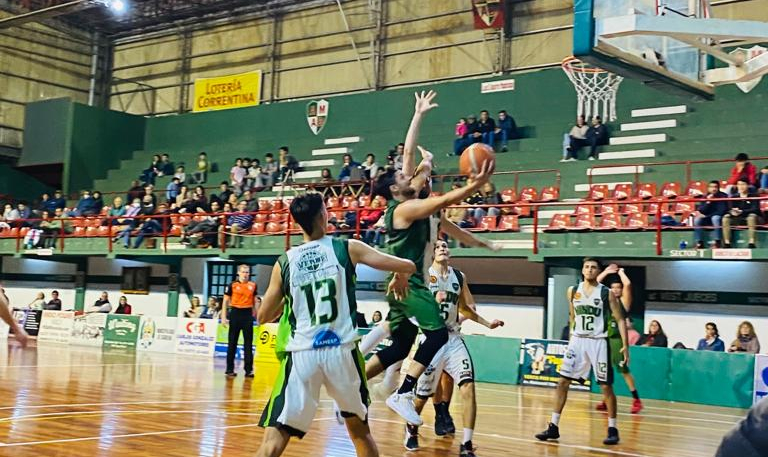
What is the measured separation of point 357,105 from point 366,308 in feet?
26.7

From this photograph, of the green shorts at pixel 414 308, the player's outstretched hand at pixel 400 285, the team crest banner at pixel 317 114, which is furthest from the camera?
the team crest banner at pixel 317 114

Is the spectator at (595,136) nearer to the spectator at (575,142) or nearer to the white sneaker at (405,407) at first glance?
the spectator at (575,142)

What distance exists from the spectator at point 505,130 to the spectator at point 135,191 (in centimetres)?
1190

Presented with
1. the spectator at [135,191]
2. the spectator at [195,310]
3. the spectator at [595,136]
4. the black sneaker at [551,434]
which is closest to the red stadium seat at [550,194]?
the spectator at [595,136]

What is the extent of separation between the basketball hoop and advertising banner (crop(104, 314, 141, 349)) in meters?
11.6

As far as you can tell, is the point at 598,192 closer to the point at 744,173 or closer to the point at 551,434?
the point at 744,173

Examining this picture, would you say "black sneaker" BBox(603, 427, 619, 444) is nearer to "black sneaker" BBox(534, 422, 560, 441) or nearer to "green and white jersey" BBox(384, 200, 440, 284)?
"black sneaker" BBox(534, 422, 560, 441)

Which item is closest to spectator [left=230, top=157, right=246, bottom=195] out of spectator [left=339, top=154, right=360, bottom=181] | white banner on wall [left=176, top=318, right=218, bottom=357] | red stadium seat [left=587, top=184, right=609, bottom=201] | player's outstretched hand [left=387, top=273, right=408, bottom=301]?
spectator [left=339, top=154, right=360, bottom=181]

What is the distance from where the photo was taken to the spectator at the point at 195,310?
75.8 feet

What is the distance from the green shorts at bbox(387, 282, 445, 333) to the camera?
7180mm

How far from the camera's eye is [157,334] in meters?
21.5

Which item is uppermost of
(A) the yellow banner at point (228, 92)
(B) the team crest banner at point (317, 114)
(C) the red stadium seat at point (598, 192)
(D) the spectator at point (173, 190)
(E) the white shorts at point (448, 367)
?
(A) the yellow banner at point (228, 92)

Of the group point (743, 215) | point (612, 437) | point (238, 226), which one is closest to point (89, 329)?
point (238, 226)

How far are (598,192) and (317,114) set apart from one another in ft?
39.3
